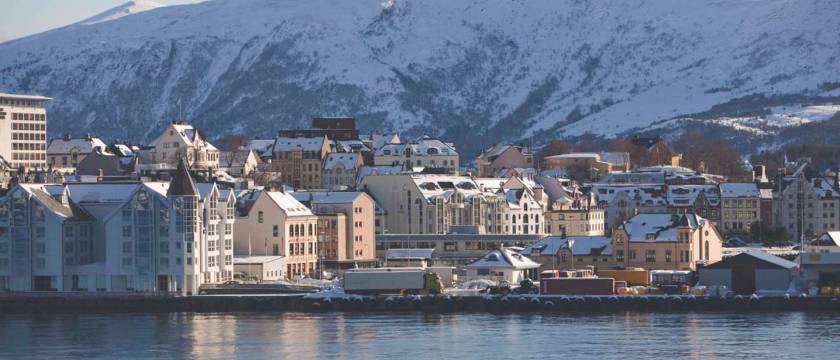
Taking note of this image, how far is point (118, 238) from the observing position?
430ft

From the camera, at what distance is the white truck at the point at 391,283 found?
13025 centimetres

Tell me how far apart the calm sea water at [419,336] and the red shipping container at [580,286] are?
5.63 metres

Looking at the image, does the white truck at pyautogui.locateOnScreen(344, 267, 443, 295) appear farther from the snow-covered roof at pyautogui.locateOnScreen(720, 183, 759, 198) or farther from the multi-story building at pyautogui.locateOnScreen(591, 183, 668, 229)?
the snow-covered roof at pyautogui.locateOnScreen(720, 183, 759, 198)

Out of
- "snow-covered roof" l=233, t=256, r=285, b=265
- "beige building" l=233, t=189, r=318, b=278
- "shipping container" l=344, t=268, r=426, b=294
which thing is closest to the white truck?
"shipping container" l=344, t=268, r=426, b=294

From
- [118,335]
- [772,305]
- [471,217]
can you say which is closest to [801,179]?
[471,217]

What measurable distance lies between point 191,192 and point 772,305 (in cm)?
3049

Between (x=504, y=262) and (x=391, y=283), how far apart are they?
11076mm

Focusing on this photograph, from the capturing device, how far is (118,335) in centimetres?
11450

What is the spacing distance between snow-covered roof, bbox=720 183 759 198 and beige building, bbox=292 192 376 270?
142 ft

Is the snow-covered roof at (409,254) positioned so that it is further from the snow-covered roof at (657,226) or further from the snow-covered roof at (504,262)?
the snow-covered roof at (657,226)

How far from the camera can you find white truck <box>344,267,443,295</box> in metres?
130

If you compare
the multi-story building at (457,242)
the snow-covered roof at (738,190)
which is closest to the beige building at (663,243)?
the multi-story building at (457,242)

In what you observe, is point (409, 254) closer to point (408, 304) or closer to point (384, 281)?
point (384, 281)

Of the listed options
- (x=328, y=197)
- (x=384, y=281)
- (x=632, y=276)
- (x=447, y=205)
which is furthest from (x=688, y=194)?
(x=384, y=281)
